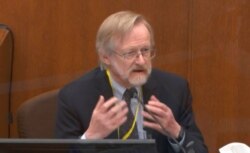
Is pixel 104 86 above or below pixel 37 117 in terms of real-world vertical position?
above

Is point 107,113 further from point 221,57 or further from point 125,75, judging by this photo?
point 221,57

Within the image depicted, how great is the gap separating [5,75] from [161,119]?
1495mm

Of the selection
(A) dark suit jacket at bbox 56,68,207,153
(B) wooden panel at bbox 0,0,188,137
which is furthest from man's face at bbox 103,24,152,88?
(B) wooden panel at bbox 0,0,188,137

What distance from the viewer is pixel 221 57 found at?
3279 millimetres

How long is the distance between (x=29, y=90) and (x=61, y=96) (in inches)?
44.1

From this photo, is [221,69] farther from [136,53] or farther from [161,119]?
[161,119]

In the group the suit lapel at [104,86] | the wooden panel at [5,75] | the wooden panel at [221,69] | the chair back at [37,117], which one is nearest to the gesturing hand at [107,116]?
the suit lapel at [104,86]

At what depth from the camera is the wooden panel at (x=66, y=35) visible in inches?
126

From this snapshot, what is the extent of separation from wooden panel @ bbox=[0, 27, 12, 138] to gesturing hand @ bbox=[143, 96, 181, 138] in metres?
1.32

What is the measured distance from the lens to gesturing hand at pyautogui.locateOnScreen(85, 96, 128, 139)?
70.4 inches

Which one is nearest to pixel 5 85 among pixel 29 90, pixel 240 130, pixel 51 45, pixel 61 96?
pixel 29 90

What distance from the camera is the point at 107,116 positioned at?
1.83 meters

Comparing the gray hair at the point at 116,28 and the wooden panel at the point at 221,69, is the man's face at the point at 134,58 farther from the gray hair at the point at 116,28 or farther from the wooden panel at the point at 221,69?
the wooden panel at the point at 221,69

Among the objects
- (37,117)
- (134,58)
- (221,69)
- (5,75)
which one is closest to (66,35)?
(5,75)
